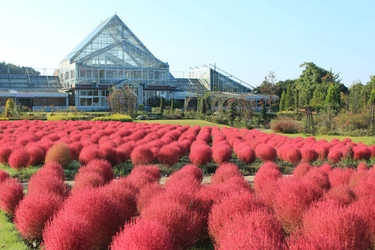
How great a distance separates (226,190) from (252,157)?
8276 millimetres

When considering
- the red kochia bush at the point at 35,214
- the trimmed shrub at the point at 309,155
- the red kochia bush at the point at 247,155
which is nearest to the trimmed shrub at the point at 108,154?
the red kochia bush at the point at 247,155

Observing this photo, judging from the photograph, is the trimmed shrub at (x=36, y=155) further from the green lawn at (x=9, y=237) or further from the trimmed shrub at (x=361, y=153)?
the trimmed shrub at (x=361, y=153)

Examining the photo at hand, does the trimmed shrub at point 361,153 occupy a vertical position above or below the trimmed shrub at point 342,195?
below

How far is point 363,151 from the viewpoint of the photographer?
15.9 m

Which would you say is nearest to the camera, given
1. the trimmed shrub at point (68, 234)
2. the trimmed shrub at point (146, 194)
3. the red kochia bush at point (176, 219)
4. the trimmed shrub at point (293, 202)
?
the trimmed shrub at point (68, 234)

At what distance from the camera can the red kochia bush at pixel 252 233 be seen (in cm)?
446

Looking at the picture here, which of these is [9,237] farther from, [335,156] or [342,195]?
[335,156]

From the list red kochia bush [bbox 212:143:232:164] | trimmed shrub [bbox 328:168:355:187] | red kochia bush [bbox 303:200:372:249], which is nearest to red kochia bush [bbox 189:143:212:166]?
red kochia bush [bbox 212:143:232:164]

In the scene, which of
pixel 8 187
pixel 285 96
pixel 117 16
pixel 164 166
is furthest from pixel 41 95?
pixel 8 187

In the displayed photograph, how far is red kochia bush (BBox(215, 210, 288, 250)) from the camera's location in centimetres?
446

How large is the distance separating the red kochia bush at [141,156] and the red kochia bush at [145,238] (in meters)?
9.10

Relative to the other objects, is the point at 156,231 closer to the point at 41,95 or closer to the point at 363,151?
the point at 363,151

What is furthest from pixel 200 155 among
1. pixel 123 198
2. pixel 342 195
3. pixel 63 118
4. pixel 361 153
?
pixel 63 118

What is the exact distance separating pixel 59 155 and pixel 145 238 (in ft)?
30.8
